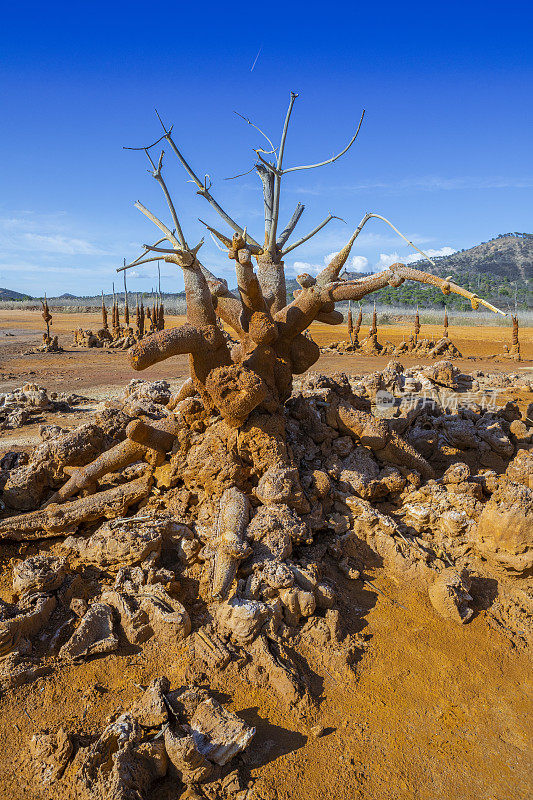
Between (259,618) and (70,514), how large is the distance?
6.49ft

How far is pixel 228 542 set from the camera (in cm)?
362

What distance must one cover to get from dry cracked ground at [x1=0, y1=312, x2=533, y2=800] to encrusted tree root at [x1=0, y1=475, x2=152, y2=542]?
2 centimetres

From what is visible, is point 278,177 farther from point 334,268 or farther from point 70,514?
point 70,514

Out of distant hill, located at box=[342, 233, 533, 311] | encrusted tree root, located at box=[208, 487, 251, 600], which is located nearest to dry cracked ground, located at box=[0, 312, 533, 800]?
encrusted tree root, located at box=[208, 487, 251, 600]

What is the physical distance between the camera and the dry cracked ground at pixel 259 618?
2.57m

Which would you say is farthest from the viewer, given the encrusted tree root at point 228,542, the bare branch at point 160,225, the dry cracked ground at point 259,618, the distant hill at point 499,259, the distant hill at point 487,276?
the distant hill at point 499,259

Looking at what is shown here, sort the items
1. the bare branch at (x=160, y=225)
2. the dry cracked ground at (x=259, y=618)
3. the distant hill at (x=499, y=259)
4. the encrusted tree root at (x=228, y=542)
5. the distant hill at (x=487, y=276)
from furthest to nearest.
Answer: the distant hill at (x=499, y=259), the distant hill at (x=487, y=276), the bare branch at (x=160, y=225), the encrusted tree root at (x=228, y=542), the dry cracked ground at (x=259, y=618)

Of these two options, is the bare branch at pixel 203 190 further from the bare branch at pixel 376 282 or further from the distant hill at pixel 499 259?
the distant hill at pixel 499 259

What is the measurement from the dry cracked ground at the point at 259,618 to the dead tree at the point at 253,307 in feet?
1.33

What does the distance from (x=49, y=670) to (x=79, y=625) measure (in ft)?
0.96

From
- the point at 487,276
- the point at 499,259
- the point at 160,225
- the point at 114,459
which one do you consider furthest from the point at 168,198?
the point at 499,259

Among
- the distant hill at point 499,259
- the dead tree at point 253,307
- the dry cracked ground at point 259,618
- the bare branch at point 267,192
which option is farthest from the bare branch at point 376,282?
the distant hill at point 499,259

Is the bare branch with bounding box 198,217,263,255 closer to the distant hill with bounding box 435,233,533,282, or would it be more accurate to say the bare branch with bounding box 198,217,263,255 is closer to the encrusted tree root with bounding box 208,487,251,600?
the encrusted tree root with bounding box 208,487,251,600

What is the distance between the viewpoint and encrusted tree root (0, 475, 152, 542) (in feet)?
13.8
